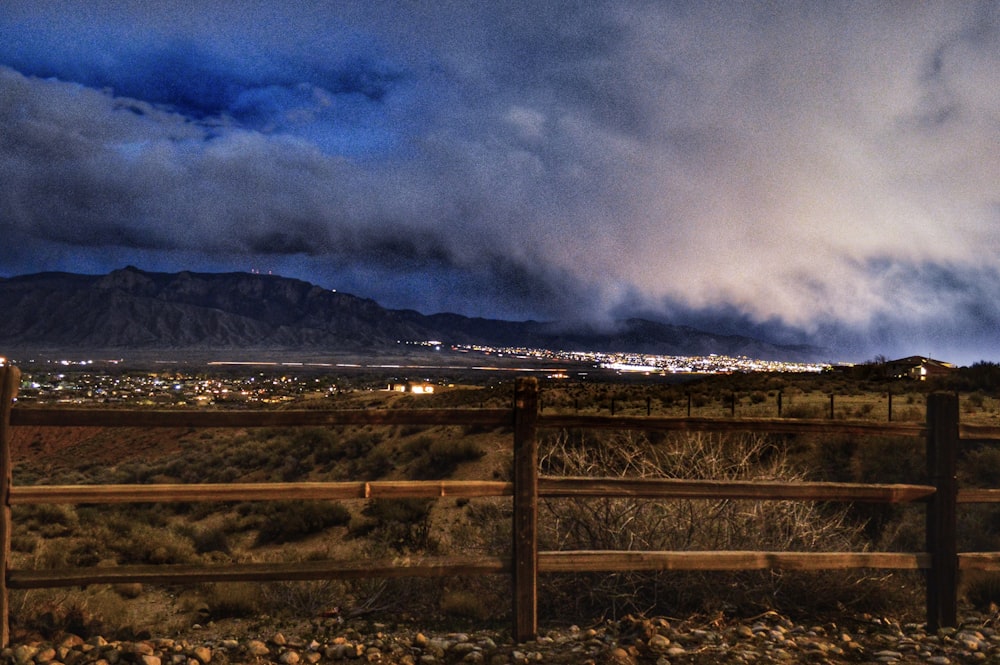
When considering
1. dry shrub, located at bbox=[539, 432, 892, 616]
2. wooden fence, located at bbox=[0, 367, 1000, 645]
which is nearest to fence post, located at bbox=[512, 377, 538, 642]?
wooden fence, located at bbox=[0, 367, 1000, 645]

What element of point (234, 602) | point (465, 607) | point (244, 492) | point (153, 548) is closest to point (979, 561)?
point (465, 607)

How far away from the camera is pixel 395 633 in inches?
207

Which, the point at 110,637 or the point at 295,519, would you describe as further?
the point at 295,519

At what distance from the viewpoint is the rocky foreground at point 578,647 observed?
4.62 meters

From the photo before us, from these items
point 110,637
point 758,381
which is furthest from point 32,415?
point 758,381

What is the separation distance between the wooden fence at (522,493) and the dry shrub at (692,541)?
2.93ft

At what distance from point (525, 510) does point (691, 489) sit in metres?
1.36

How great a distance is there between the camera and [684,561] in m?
5.04

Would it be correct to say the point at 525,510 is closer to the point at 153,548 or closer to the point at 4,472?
the point at 4,472

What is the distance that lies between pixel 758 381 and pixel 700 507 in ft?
140

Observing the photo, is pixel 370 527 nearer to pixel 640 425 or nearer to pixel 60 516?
pixel 60 516

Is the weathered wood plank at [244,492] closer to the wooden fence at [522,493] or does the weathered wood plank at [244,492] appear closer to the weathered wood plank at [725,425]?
the wooden fence at [522,493]

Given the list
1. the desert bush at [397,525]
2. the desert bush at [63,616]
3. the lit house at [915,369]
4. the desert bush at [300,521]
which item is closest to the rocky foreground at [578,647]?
the desert bush at [63,616]

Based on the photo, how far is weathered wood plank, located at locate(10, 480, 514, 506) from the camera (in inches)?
187
